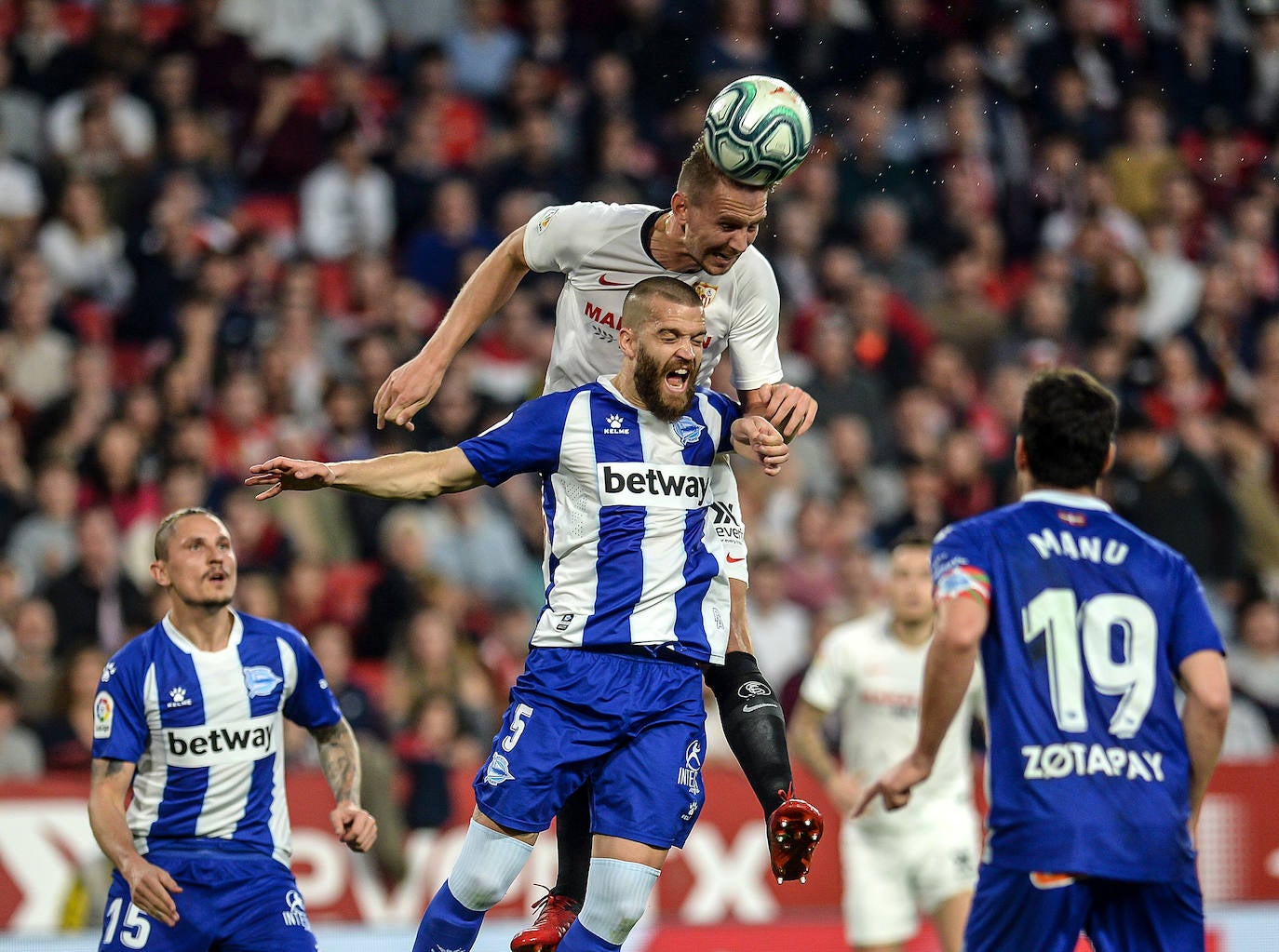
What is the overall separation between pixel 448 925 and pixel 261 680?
1.36 meters

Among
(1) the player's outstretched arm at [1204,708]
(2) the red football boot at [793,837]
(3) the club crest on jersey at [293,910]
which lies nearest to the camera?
(1) the player's outstretched arm at [1204,708]

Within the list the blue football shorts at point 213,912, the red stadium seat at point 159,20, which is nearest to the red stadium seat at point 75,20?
the red stadium seat at point 159,20

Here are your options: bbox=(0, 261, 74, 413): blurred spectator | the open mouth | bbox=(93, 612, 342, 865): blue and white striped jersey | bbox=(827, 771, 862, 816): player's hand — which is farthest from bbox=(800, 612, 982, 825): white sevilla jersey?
bbox=(0, 261, 74, 413): blurred spectator

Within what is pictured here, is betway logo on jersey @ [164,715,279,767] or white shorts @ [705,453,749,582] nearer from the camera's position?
white shorts @ [705,453,749,582]

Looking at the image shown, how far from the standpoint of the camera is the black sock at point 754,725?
637 cm

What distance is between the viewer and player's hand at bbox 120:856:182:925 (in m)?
6.66

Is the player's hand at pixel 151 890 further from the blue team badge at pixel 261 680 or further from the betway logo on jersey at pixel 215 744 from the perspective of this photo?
the blue team badge at pixel 261 680

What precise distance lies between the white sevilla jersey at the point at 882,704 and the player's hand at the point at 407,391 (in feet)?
13.2

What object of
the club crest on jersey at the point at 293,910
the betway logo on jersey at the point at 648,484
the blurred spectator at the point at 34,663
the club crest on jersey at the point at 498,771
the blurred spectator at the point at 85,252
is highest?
the blurred spectator at the point at 85,252

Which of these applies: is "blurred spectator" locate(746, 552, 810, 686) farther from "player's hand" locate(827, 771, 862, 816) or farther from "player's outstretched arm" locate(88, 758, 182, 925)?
"player's outstretched arm" locate(88, 758, 182, 925)

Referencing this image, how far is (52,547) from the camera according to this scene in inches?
456

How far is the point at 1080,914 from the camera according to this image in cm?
533

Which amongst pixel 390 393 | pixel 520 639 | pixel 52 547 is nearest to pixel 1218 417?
pixel 520 639

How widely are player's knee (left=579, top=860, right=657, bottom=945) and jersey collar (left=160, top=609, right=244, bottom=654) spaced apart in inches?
76.1
